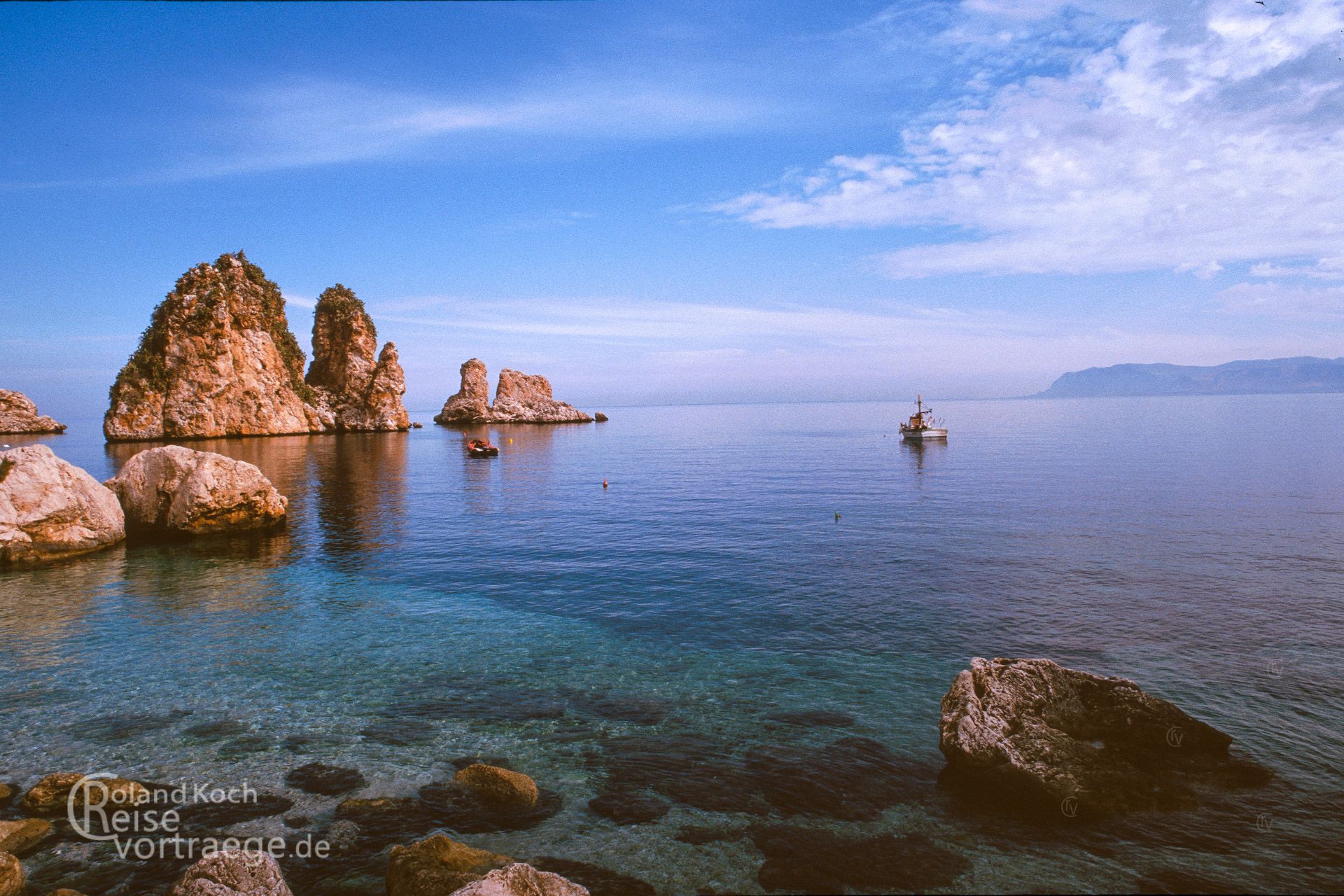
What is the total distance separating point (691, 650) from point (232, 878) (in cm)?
1092

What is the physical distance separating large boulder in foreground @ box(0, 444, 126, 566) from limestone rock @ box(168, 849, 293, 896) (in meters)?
26.7

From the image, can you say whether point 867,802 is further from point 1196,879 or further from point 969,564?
point 969,564

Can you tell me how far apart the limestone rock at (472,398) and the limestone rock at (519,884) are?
173 m

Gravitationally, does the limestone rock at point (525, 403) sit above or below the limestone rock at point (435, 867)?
above

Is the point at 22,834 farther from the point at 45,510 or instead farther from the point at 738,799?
the point at 45,510

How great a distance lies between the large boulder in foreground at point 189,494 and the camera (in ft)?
102

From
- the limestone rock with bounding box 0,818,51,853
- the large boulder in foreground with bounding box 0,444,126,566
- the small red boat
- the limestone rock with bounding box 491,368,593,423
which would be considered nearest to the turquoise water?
the limestone rock with bounding box 0,818,51,853

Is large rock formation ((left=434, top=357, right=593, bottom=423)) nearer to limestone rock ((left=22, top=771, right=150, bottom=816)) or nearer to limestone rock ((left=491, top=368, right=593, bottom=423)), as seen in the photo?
limestone rock ((left=491, top=368, right=593, bottom=423))

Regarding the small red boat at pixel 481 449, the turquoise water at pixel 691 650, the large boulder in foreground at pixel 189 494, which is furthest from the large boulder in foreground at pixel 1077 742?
the small red boat at pixel 481 449

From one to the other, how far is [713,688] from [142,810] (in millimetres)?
9877

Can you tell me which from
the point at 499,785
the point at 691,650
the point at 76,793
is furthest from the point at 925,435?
the point at 76,793

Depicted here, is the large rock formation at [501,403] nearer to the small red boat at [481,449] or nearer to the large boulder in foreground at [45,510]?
the small red boat at [481,449]

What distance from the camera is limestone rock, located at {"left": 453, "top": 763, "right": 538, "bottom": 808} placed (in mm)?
10227

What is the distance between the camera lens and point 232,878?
7.25m
